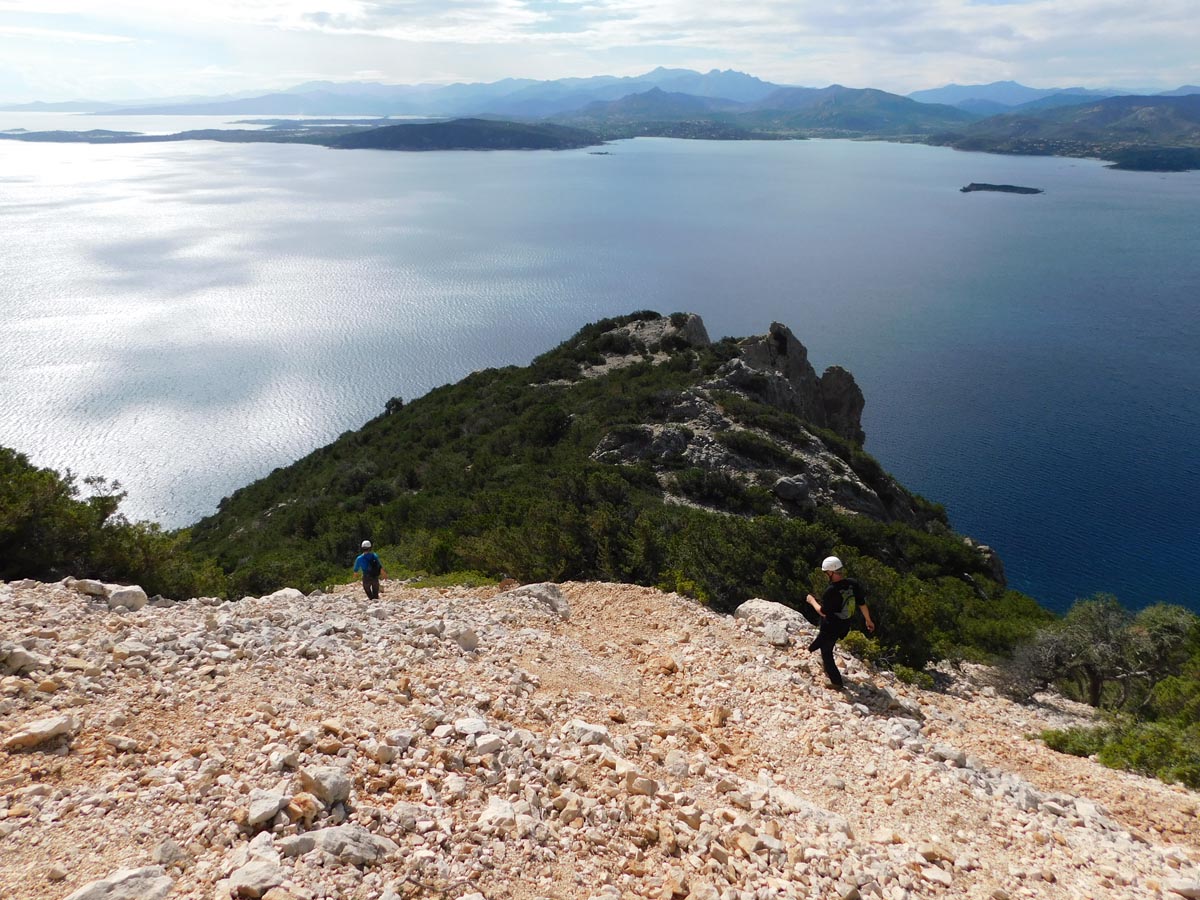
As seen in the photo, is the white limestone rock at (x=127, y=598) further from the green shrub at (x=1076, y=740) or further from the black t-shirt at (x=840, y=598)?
the green shrub at (x=1076, y=740)

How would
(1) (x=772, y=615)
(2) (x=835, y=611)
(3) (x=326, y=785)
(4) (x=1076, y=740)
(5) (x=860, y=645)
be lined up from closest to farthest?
(3) (x=326, y=785) → (2) (x=835, y=611) → (4) (x=1076, y=740) → (5) (x=860, y=645) → (1) (x=772, y=615)

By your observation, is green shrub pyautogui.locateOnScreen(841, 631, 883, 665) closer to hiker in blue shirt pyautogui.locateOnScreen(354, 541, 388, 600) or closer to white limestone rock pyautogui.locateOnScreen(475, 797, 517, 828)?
white limestone rock pyautogui.locateOnScreen(475, 797, 517, 828)

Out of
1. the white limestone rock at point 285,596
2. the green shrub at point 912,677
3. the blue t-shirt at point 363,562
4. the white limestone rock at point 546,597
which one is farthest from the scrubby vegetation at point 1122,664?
the white limestone rock at point 285,596

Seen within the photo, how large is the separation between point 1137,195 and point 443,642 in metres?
217

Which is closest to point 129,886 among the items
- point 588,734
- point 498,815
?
point 498,815

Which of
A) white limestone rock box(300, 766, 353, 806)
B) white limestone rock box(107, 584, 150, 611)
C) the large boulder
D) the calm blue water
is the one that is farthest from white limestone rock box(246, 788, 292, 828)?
the calm blue water

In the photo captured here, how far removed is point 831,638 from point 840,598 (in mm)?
513

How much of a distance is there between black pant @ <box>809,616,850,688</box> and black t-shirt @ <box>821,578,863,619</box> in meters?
0.09

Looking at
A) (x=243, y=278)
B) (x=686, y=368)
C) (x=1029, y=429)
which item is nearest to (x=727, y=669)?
(x=686, y=368)

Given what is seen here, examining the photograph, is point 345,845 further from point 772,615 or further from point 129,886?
point 772,615

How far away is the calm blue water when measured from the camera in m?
47.9

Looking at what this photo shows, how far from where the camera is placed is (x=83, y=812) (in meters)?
5.04

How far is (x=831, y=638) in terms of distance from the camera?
8914 millimetres

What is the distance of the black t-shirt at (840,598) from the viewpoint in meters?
8.90
